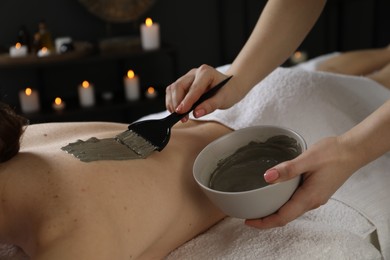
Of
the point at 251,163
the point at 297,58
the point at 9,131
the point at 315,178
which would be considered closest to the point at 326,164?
the point at 315,178

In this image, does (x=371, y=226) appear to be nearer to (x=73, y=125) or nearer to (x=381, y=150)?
(x=381, y=150)

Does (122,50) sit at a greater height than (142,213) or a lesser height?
lesser

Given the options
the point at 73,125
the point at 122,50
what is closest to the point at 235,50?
the point at 122,50

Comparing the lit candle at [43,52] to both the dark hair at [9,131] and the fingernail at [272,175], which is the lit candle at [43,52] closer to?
the dark hair at [9,131]

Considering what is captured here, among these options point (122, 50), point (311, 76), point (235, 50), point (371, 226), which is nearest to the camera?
point (371, 226)

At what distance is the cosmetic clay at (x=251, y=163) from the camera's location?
0.87 metres

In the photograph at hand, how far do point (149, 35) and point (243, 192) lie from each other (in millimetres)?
1920

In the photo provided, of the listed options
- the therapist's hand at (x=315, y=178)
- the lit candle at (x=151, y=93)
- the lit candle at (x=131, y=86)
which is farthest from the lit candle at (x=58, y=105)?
the therapist's hand at (x=315, y=178)

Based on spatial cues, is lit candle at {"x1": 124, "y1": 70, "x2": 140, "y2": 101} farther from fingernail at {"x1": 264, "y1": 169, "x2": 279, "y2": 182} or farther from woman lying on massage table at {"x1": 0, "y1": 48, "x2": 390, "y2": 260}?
fingernail at {"x1": 264, "y1": 169, "x2": 279, "y2": 182}

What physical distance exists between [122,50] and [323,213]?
5.89ft

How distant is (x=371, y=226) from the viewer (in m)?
1.02

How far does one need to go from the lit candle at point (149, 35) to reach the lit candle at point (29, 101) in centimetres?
62

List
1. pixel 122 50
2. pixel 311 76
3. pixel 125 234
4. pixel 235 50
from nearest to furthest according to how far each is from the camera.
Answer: pixel 125 234, pixel 311 76, pixel 122 50, pixel 235 50

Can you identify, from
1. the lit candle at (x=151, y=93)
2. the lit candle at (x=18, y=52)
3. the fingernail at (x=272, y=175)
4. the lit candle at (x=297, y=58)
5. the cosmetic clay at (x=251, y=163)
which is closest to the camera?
the fingernail at (x=272, y=175)
